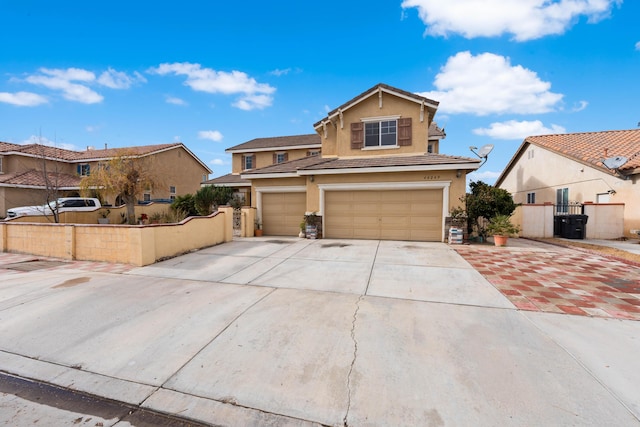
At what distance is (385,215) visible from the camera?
12.5 metres

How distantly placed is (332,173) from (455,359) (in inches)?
402

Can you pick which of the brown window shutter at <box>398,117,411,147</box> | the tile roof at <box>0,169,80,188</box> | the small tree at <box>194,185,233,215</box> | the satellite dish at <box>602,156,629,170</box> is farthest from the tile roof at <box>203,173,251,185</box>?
the satellite dish at <box>602,156,629,170</box>

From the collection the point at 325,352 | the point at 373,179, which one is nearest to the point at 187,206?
the point at 373,179

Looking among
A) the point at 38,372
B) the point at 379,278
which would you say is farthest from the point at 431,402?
the point at 38,372

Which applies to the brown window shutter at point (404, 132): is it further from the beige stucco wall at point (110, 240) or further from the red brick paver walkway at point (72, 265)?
the red brick paver walkway at point (72, 265)

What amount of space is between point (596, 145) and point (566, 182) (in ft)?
9.70

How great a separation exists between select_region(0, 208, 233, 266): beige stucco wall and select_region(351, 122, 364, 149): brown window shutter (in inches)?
321

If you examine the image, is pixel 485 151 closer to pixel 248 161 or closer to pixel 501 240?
pixel 501 240

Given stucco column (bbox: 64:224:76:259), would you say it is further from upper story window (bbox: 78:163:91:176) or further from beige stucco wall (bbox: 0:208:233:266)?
upper story window (bbox: 78:163:91:176)

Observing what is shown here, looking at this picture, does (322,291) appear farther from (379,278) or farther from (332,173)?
(332,173)

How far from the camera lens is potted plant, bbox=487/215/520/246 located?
10836mm

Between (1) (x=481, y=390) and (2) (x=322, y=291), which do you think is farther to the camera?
(2) (x=322, y=291)

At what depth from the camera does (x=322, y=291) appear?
5652mm

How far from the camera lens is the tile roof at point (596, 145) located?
46.2ft
